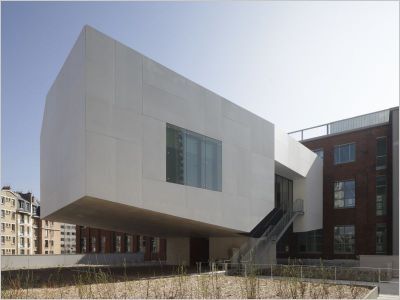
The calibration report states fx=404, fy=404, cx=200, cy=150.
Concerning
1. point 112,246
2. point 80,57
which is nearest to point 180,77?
point 80,57

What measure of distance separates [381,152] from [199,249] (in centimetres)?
1785

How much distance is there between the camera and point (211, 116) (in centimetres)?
2361

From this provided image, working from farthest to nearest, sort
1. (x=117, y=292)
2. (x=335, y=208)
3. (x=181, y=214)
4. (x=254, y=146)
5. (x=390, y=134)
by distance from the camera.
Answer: (x=335, y=208), (x=390, y=134), (x=254, y=146), (x=181, y=214), (x=117, y=292)

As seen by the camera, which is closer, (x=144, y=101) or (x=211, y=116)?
(x=144, y=101)

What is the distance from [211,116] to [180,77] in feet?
10.4

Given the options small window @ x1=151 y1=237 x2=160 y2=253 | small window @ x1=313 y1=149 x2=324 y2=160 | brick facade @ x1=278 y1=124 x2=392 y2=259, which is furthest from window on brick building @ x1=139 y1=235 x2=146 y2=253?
small window @ x1=313 y1=149 x2=324 y2=160

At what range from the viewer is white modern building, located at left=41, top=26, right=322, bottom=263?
17625mm

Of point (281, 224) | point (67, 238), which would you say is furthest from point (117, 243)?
point (67, 238)

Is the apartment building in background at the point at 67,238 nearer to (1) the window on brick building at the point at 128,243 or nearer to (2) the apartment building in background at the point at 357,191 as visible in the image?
(1) the window on brick building at the point at 128,243

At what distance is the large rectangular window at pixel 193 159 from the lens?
20938 millimetres

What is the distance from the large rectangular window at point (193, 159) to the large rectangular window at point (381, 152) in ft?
59.9

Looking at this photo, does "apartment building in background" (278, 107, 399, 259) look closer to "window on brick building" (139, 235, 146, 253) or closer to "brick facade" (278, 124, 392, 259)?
"brick facade" (278, 124, 392, 259)

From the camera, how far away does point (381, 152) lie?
116 feet

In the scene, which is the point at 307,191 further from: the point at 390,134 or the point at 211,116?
the point at 211,116
